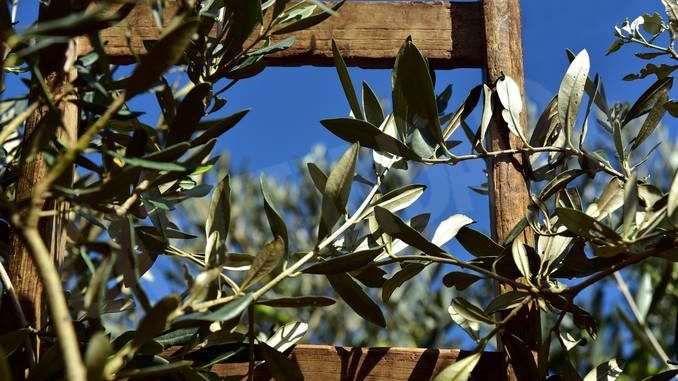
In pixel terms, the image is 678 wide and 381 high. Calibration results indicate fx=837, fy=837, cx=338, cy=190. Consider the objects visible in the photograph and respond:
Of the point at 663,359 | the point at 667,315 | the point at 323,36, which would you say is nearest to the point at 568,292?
the point at 663,359

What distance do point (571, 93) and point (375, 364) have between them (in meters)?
0.33

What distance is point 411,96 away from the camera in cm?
75

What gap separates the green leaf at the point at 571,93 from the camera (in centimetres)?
79

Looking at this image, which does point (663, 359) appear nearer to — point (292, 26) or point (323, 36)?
point (292, 26)

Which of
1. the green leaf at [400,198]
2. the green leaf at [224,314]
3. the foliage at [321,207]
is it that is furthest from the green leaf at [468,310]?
the green leaf at [224,314]

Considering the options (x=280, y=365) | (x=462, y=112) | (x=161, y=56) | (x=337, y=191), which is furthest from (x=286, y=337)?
(x=161, y=56)

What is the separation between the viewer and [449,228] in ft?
2.69

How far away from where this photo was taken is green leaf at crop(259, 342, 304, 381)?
0.72m

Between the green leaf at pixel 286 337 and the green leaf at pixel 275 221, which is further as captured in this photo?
the green leaf at pixel 286 337

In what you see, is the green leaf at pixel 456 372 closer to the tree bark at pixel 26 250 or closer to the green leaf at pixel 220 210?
the green leaf at pixel 220 210

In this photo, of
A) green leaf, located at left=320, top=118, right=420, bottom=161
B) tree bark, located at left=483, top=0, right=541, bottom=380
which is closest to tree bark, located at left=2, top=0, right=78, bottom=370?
green leaf, located at left=320, top=118, right=420, bottom=161

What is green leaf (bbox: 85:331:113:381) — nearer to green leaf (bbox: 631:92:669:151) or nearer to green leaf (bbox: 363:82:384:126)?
green leaf (bbox: 363:82:384:126)

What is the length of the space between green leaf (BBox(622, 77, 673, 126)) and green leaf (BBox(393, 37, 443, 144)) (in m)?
0.21

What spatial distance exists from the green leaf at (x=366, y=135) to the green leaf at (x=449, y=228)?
8 cm
